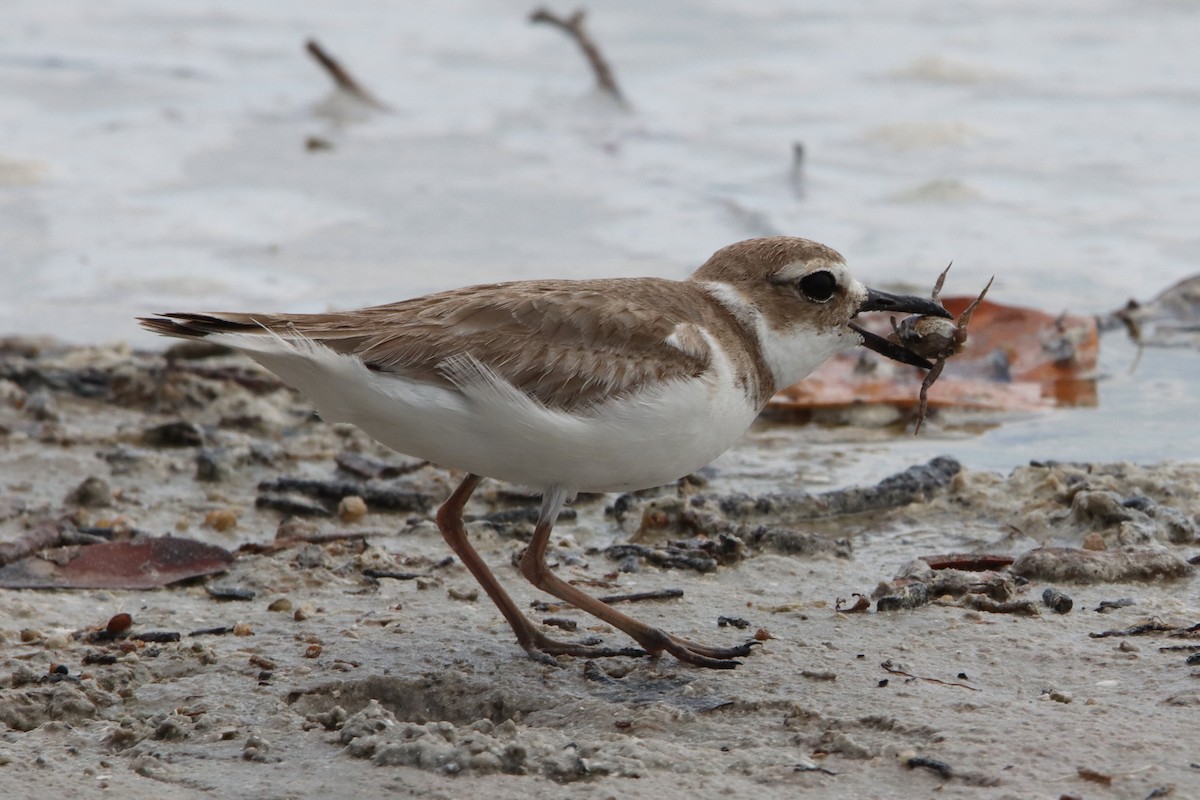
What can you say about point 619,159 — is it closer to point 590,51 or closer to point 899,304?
point 590,51

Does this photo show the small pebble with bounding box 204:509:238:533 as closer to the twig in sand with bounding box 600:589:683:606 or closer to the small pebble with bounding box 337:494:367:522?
the small pebble with bounding box 337:494:367:522

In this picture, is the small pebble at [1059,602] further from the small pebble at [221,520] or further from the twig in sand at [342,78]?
the twig in sand at [342,78]

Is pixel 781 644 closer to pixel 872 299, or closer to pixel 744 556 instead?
pixel 744 556

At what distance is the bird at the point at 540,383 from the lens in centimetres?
427

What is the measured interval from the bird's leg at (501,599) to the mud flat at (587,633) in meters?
0.05

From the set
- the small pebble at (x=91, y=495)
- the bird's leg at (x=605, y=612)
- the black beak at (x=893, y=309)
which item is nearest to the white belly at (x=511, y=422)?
the bird's leg at (x=605, y=612)

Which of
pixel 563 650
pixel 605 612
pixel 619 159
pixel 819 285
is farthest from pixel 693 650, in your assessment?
pixel 619 159

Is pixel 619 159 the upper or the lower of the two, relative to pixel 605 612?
upper

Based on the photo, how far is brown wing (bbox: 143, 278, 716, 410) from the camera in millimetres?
4305

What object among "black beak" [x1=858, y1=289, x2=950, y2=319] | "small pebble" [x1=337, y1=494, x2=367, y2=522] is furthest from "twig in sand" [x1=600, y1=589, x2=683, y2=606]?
"small pebble" [x1=337, y1=494, x2=367, y2=522]

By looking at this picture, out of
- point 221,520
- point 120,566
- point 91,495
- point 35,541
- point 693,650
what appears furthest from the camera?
point 91,495

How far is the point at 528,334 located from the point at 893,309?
1315 mm

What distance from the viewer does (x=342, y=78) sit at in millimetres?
12805

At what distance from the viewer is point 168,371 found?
23.7 ft
